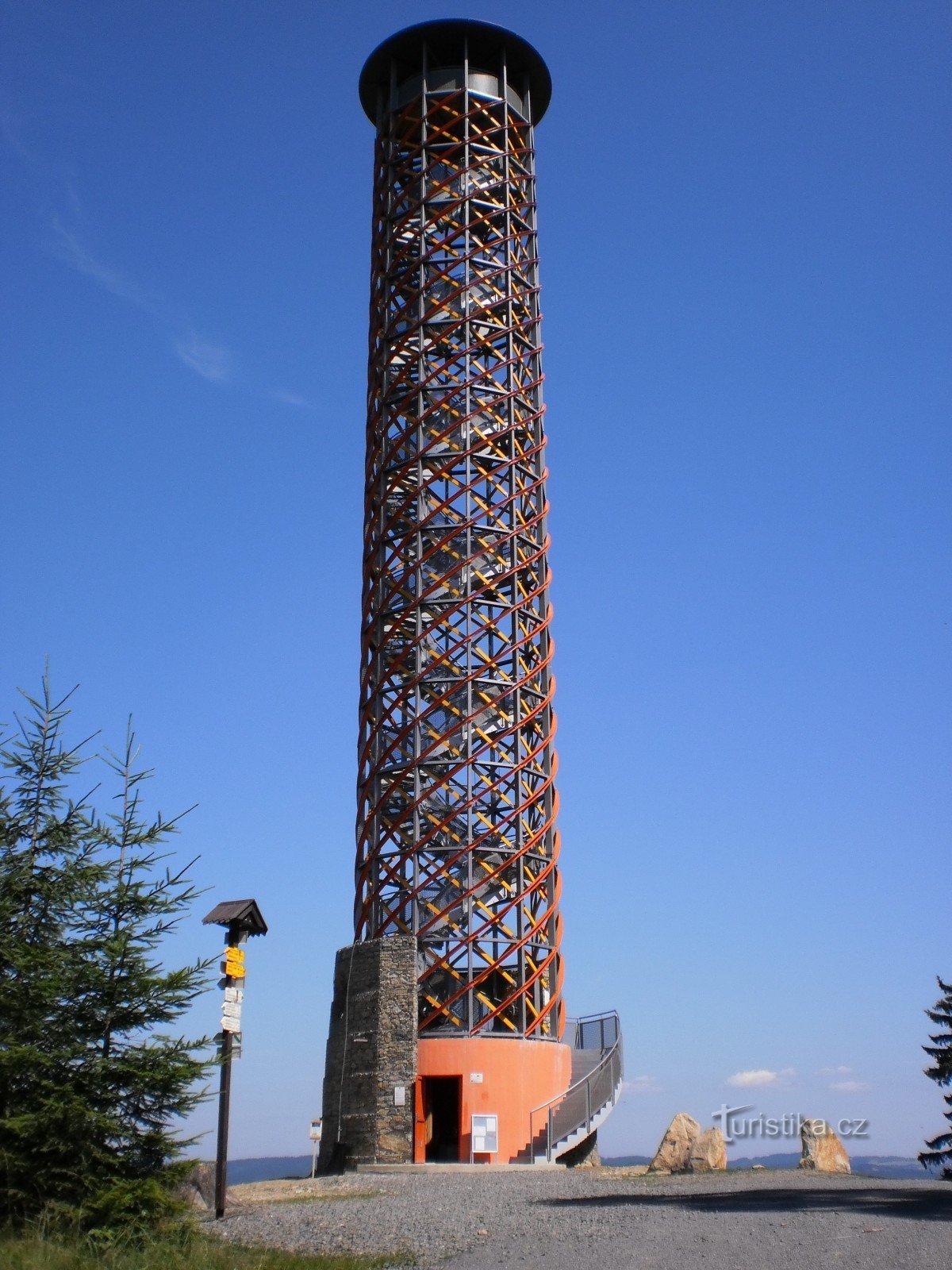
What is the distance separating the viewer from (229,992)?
1302 centimetres

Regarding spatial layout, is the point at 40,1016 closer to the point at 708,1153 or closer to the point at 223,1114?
the point at 223,1114

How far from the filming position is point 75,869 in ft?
40.5

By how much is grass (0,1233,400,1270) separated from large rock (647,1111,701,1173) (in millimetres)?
10993

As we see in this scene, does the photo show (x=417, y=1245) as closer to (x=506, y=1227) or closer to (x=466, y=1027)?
(x=506, y=1227)

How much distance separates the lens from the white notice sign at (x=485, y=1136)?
21.0 meters

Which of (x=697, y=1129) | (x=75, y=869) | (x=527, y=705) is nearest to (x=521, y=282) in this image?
(x=527, y=705)

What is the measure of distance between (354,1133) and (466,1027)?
243 centimetres

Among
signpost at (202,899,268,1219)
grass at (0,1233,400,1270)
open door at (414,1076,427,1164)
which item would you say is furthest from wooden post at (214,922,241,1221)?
open door at (414,1076,427,1164)

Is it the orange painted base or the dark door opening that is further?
the dark door opening

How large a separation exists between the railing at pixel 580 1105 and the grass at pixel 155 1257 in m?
11.5

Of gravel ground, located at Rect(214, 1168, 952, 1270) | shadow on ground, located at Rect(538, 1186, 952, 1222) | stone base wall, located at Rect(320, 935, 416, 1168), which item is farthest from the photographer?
stone base wall, located at Rect(320, 935, 416, 1168)

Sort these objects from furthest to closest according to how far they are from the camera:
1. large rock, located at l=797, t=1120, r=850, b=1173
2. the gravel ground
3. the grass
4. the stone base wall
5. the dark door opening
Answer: the dark door opening < the stone base wall < large rock, located at l=797, t=1120, r=850, b=1173 < the gravel ground < the grass

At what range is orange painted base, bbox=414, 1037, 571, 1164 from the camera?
69.7 ft

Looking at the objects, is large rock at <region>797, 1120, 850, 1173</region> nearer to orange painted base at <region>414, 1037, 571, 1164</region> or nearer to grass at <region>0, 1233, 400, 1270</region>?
orange painted base at <region>414, 1037, 571, 1164</region>
